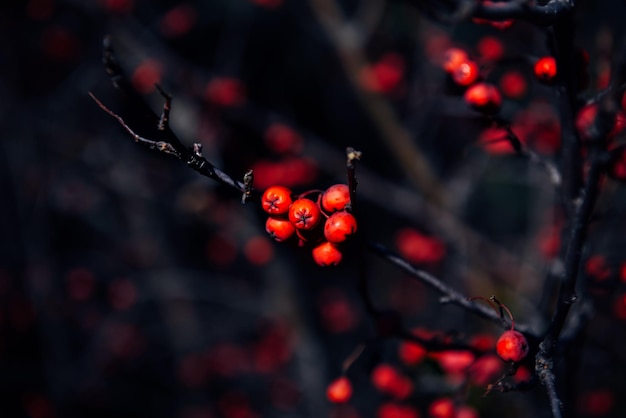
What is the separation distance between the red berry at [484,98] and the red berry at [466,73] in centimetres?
4

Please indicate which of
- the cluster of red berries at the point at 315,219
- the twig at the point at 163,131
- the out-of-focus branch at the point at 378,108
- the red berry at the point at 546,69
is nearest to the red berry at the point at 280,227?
the cluster of red berries at the point at 315,219

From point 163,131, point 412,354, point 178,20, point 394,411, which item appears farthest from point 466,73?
point 178,20

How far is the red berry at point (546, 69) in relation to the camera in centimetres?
151

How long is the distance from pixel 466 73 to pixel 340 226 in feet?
2.65

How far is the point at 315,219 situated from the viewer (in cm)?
142

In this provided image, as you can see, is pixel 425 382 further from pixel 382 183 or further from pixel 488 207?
pixel 488 207

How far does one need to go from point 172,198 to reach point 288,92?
3937 millimetres

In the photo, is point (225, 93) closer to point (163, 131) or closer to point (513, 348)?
point (163, 131)

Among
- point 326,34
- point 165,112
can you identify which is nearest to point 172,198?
point 326,34

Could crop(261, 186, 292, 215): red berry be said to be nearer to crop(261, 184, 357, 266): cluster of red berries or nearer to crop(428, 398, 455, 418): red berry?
crop(261, 184, 357, 266): cluster of red berries

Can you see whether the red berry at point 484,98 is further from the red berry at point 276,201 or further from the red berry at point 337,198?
the red berry at point 276,201

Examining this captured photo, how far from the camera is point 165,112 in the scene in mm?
1223

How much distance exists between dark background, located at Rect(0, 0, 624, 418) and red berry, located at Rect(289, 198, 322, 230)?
237 centimetres

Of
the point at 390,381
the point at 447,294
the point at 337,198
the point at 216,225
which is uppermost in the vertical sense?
the point at 337,198
